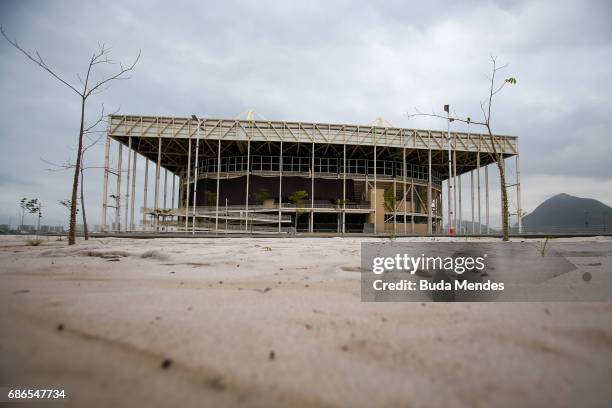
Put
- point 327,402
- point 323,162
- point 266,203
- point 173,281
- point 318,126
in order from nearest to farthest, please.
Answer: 1. point 327,402
2. point 173,281
3. point 318,126
4. point 266,203
5. point 323,162

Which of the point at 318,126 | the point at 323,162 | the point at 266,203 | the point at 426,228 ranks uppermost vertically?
the point at 318,126

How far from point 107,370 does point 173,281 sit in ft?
4.38

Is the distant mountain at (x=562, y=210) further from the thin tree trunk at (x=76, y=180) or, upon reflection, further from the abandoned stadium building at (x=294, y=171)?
the thin tree trunk at (x=76, y=180)

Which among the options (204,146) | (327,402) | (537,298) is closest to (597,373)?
(327,402)

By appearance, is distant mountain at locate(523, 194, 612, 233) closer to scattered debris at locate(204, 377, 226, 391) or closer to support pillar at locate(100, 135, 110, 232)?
support pillar at locate(100, 135, 110, 232)

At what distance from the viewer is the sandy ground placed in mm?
691

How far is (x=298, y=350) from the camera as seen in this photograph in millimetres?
912

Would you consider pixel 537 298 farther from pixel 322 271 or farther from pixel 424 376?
pixel 322 271

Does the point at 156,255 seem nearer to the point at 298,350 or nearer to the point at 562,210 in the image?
the point at 298,350

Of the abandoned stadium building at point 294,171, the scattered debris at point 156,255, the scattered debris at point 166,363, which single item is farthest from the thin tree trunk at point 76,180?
the abandoned stadium building at point 294,171

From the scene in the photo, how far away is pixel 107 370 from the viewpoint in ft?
2.52

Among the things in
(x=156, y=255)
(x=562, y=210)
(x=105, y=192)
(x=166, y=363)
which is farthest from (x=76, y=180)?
(x=562, y=210)

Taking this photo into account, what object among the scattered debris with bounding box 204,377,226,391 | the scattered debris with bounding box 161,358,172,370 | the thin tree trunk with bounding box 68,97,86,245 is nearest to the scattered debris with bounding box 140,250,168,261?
the scattered debris with bounding box 161,358,172,370

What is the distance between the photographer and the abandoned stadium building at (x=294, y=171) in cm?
3120
